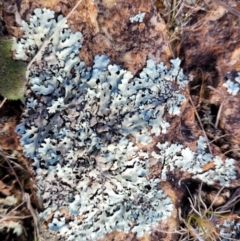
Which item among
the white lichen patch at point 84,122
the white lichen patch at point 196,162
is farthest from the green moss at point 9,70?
the white lichen patch at point 196,162

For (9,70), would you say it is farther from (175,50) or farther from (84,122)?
(175,50)

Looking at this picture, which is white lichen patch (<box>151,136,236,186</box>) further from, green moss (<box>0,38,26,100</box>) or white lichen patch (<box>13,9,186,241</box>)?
green moss (<box>0,38,26,100</box>)

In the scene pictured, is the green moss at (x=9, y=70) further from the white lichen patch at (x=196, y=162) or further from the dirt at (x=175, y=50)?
the white lichen patch at (x=196, y=162)

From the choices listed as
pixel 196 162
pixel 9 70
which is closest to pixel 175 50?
pixel 196 162

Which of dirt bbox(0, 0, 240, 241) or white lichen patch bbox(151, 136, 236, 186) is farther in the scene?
white lichen patch bbox(151, 136, 236, 186)

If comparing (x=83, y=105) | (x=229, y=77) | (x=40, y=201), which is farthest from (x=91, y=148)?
(x=229, y=77)

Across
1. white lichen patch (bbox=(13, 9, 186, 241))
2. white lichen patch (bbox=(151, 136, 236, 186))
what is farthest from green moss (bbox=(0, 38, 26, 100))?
white lichen patch (bbox=(151, 136, 236, 186))
